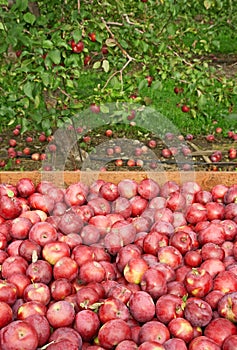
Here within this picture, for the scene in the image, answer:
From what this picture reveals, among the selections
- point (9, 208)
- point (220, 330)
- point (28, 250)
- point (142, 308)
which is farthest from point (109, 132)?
point (220, 330)

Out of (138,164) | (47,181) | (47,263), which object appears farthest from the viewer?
(138,164)

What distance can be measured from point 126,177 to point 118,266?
863 millimetres

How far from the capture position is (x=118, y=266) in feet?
7.57

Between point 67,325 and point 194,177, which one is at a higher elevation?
point 194,177

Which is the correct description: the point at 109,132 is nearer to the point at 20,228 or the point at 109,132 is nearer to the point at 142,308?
the point at 20,228

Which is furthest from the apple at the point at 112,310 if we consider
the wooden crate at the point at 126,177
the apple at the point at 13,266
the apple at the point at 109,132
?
the apple at the point at 109,132

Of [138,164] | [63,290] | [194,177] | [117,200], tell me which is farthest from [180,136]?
[63,290]

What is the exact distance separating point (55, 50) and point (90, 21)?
16.2 inches

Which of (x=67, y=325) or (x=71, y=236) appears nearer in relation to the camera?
(x=67, y=325)

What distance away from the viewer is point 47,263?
2240 mm

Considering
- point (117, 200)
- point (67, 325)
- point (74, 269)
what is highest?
point (117, 200)

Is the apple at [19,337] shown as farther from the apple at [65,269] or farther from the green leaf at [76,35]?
the green leaf at [76,35]

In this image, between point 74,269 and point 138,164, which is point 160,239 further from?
point 138,164

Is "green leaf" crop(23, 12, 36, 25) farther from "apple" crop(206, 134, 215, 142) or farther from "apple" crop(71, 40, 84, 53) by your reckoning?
"apple" crop(206, 134, 215, 142)
